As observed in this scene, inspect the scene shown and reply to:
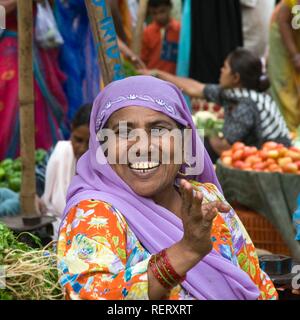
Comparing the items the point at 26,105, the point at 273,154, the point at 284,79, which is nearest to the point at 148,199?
the point at 26,105

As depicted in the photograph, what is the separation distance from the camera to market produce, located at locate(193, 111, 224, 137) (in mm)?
7363

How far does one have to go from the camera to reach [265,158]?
591 centimetres

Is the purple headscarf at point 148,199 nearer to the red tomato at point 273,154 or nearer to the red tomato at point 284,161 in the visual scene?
the red tomato at point 284,161

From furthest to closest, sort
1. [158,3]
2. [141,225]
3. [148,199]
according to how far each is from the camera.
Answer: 1. [158,3]
2. [148,199]
3. [141,225]

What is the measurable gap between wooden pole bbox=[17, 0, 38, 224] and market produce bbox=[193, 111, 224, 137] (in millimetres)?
2940

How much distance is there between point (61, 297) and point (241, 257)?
71cm

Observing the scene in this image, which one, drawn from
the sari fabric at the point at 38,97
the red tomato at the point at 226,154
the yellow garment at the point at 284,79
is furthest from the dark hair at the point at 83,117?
the yellow garment at the point at 284,79

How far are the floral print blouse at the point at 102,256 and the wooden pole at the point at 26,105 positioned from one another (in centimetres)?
164

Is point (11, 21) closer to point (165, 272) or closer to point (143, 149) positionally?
point (143, 149)

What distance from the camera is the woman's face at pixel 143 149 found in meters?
2.80

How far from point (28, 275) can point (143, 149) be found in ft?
1.81

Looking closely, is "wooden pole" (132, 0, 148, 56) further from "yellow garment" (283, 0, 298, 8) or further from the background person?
"yellow garment" (283, 0, 298, 8)

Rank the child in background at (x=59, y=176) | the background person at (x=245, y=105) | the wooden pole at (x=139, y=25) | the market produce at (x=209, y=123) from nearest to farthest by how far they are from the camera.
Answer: the child in background at (x=59, y=176) → the background person at (x=245, y=105) → the wooden pole at (x=139, y=25) → the market produce at (x=209, y=123)
